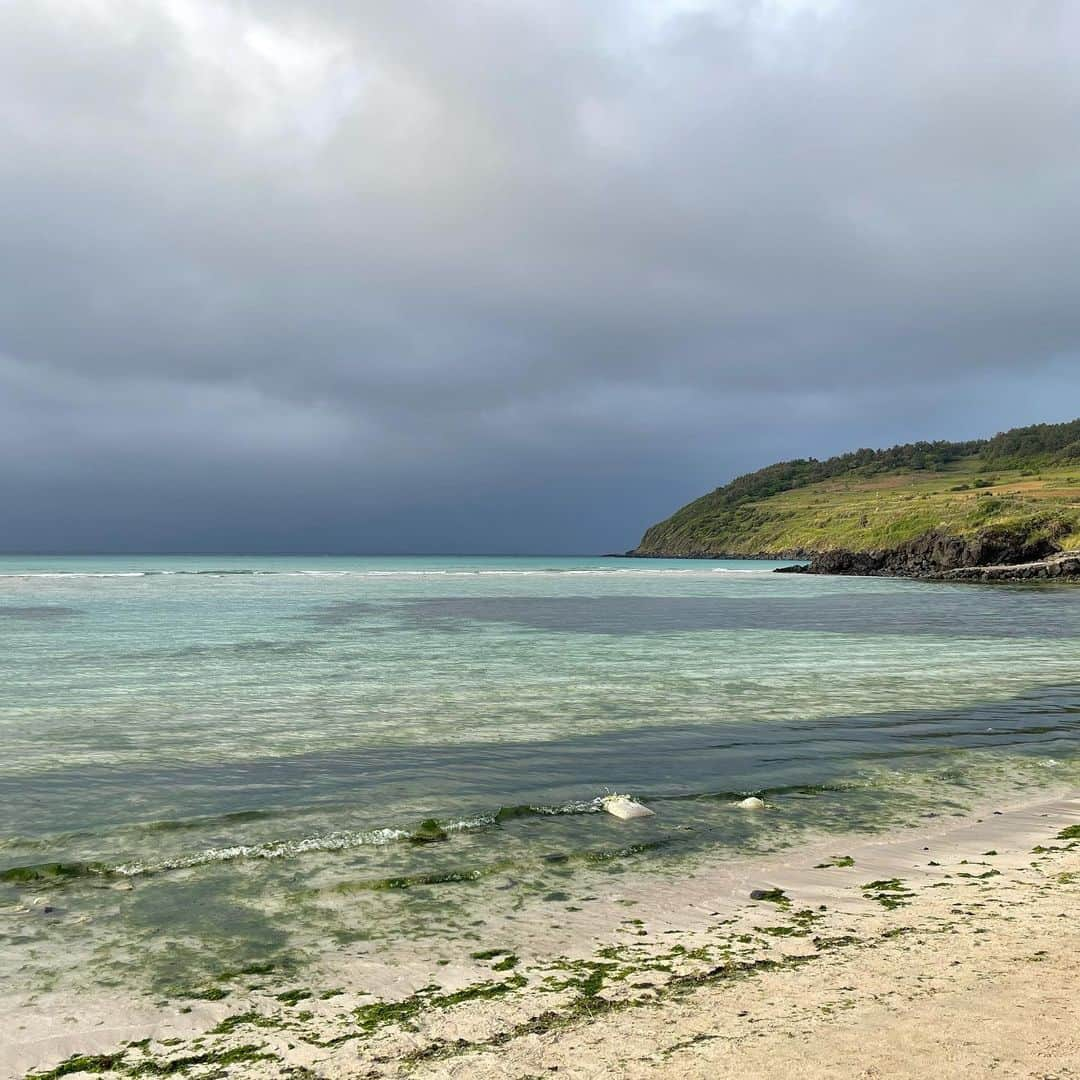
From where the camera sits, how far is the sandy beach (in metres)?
5.40

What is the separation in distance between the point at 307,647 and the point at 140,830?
23.1 metres

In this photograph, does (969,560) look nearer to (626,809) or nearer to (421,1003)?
(626,809)

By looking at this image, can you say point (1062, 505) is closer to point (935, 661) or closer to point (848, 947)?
point (935, 661)

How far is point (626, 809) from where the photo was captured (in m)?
11.6

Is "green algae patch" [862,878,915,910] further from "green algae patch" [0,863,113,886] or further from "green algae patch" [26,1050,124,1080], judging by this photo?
"green algae patch" [0,863,113,886]

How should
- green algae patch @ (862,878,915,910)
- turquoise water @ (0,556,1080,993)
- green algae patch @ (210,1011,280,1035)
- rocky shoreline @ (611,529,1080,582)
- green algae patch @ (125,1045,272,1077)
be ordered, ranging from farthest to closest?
rocky shoreline @ (611,529,1080,582) < turquoise water @ (0,556,1080,993) < green algae patch @ (862,878,915,910) < green algae patch @ (210,1011,280,1035) < green algae patch @ (125,1045,272,1077)

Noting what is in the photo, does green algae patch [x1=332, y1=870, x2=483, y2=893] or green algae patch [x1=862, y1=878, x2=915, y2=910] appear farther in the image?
green algae patch [x1=332, y1=870, x2=483, y2=893]

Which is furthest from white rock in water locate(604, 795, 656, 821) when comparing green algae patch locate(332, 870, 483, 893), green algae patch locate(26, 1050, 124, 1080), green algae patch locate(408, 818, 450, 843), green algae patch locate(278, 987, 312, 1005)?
green algae patch locate(26, 1050, 124, 1080)

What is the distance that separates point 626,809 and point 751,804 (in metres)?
1.92

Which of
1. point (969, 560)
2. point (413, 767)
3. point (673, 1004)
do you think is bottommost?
point (413, 767)

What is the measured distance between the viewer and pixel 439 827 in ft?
36.2

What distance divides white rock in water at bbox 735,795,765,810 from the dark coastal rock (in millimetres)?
97008

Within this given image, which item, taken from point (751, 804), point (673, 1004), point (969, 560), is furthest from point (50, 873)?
point (969, 560)

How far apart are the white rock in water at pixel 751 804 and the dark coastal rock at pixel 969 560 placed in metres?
97.0
